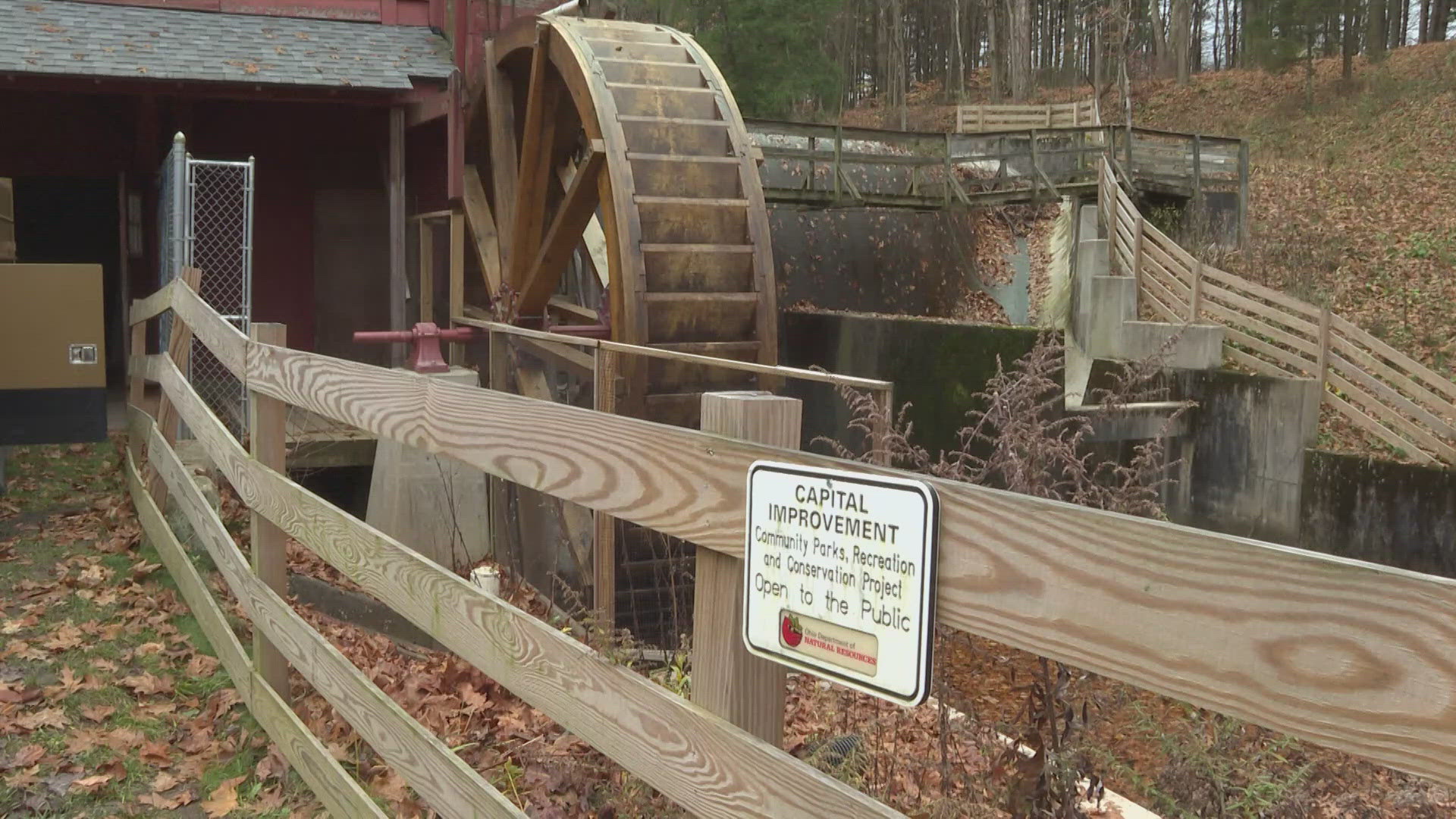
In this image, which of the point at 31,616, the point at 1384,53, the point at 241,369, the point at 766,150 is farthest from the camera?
the point at 1384,53

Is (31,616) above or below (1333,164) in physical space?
below

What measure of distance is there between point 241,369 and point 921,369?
856cm

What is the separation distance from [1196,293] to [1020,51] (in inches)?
1108

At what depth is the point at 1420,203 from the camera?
19.9 metres

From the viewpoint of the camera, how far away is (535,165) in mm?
11109

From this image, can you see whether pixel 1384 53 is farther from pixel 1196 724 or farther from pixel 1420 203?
pixel 1196 724

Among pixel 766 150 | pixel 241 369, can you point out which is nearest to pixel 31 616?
pixel 241 369

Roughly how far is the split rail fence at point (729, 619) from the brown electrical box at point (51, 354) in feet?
14.5

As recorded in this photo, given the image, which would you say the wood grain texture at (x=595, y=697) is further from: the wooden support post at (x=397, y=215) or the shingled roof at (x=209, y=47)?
the wooden support post at (x=397, y=215)

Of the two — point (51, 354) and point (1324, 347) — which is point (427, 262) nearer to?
point (51, 354)

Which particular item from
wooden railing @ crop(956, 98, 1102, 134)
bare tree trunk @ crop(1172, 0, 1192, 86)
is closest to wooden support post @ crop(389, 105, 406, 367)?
wooden railing @ crop(956, 98, 1102, 134)

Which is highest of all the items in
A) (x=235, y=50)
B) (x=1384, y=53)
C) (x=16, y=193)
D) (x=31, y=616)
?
(x=1384, y=53)

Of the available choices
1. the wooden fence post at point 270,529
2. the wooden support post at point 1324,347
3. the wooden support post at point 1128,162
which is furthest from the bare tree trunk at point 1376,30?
the wooden fence post at point 270,529

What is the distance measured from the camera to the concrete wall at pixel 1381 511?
34.2ft
